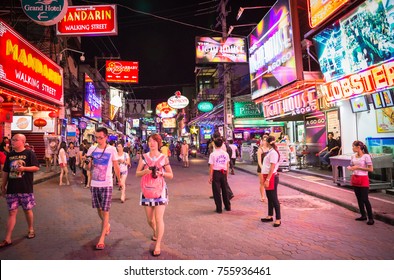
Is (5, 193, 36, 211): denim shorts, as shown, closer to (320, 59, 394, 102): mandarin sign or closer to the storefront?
the storefront

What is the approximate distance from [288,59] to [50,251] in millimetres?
13391

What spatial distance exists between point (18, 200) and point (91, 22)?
12.0 m

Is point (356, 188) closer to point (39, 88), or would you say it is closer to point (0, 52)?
point (0, 52)

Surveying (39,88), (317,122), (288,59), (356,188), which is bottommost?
(356,188)

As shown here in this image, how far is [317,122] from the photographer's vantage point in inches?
632

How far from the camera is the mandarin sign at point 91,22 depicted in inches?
568

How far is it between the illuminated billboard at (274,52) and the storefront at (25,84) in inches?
475

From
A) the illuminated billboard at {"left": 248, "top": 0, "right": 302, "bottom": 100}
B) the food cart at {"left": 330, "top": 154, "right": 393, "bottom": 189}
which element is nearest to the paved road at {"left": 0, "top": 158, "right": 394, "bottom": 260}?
the food cart at {"left": 330, "top": 154, "right": 393, "bottom": 189}

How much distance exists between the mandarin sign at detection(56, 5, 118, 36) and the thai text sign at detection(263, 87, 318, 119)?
9.76 m

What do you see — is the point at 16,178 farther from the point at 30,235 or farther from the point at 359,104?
the point at 359,104

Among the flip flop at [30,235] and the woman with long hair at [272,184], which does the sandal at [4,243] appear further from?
the woman with long hair at [272,184]

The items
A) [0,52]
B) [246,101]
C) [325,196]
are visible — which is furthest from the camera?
[246,101]

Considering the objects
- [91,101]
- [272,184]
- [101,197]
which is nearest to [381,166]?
[272,184]
